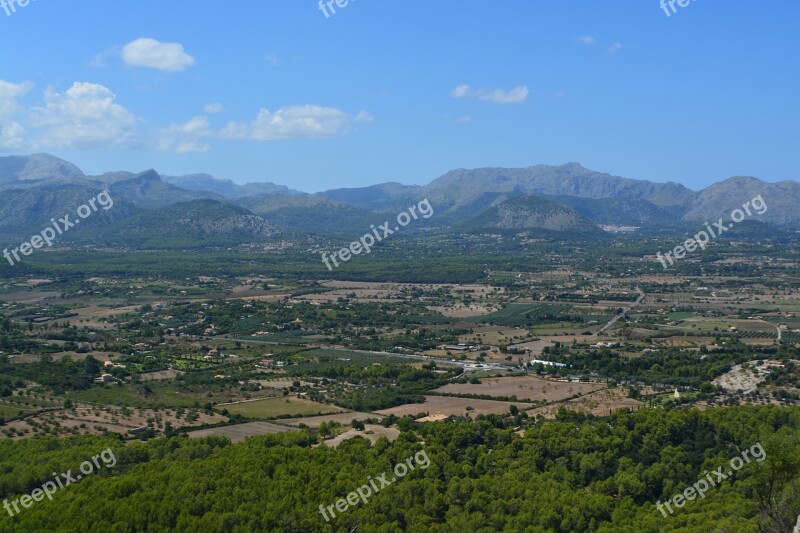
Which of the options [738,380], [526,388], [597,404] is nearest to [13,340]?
[526,388]

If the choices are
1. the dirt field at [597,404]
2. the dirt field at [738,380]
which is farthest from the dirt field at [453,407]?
the dirt field at [738,380]

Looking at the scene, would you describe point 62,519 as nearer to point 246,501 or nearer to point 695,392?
point 246,501

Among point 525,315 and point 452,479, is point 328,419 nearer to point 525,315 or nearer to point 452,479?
point 452,479

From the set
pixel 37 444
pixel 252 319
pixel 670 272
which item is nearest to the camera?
pixel 37 444

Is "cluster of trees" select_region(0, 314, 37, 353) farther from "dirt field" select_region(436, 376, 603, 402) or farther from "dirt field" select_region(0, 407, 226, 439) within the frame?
"dirt field" select_region(436, 376, 603, 402)

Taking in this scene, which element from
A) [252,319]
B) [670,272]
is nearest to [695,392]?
[252,319]
